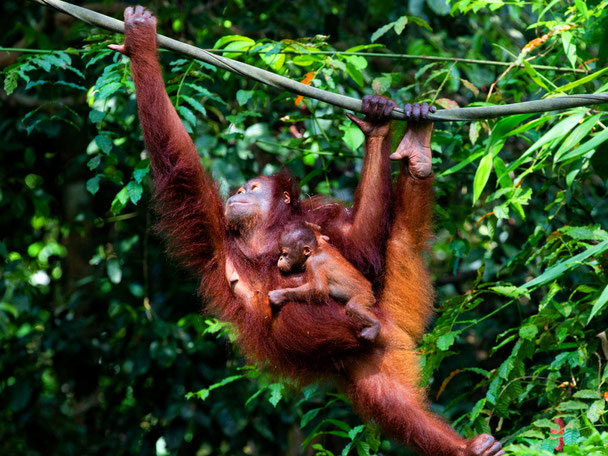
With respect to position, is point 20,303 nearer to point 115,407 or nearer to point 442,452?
point 115,407

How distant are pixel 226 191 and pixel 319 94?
1.54 metres

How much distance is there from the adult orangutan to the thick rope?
14.4 inches

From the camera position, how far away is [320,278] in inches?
143

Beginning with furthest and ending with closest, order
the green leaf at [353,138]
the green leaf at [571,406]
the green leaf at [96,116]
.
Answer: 1. the green leaf at [96,116]
2. the green leaf at [353,138]
3. the green leaf at [571,406]

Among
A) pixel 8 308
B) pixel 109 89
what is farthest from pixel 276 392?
pixel 8 308

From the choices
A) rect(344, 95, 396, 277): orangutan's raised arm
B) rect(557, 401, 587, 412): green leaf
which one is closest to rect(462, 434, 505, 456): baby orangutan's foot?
rect(557, 401, 587, 412): green leaf

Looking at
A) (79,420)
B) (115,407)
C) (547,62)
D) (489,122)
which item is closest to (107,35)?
(489,122)

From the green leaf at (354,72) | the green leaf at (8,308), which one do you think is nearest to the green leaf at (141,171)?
the green leaf at (354,72)

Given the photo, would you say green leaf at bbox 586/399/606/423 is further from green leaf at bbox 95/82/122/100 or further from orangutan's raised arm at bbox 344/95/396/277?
green leaf at bbox 95/82/122/100

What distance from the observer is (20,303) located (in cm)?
619

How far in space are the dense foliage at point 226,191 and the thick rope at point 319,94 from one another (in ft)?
2.40

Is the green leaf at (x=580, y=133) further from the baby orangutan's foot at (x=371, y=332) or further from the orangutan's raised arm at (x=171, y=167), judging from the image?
the orangutan's raised arm at (x=171, y=167)

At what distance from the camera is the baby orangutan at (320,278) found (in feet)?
12.0

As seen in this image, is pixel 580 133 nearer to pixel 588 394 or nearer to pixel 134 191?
pixel 588 394
